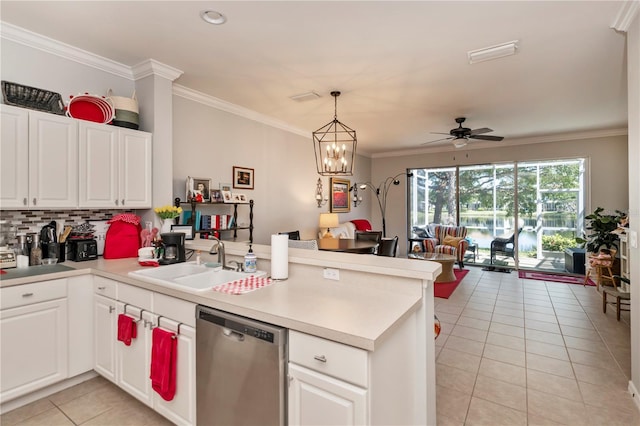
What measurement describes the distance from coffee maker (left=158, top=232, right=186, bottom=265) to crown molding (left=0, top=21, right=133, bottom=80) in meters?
1.83

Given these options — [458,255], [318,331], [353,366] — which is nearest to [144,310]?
[318,331]

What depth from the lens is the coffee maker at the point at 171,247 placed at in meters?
2.56

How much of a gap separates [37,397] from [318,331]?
2.37 meters

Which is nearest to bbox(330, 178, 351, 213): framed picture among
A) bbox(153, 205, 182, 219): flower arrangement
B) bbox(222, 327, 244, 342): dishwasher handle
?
bbox(153, 205, 182, 219): flower arrangement

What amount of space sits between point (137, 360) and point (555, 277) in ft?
22.3

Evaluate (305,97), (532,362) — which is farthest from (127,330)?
(532,362)

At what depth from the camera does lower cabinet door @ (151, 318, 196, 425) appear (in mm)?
1768

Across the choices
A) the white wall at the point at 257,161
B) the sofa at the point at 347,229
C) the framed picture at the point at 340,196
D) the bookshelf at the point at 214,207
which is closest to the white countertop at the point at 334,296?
the bookshelf at the point at 214,207

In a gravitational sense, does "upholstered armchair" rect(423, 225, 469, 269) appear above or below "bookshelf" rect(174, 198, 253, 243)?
below

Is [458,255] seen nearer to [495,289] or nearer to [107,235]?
[495,289]

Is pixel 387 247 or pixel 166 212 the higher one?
pixel 166 212

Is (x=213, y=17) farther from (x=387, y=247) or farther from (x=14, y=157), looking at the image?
(x=387, y=247)

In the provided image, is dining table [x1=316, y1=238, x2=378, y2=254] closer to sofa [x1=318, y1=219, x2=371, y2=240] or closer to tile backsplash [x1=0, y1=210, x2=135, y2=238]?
sofa [x1=318, y1=219, x2=371, y2=240]

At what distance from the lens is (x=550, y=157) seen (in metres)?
6.31
